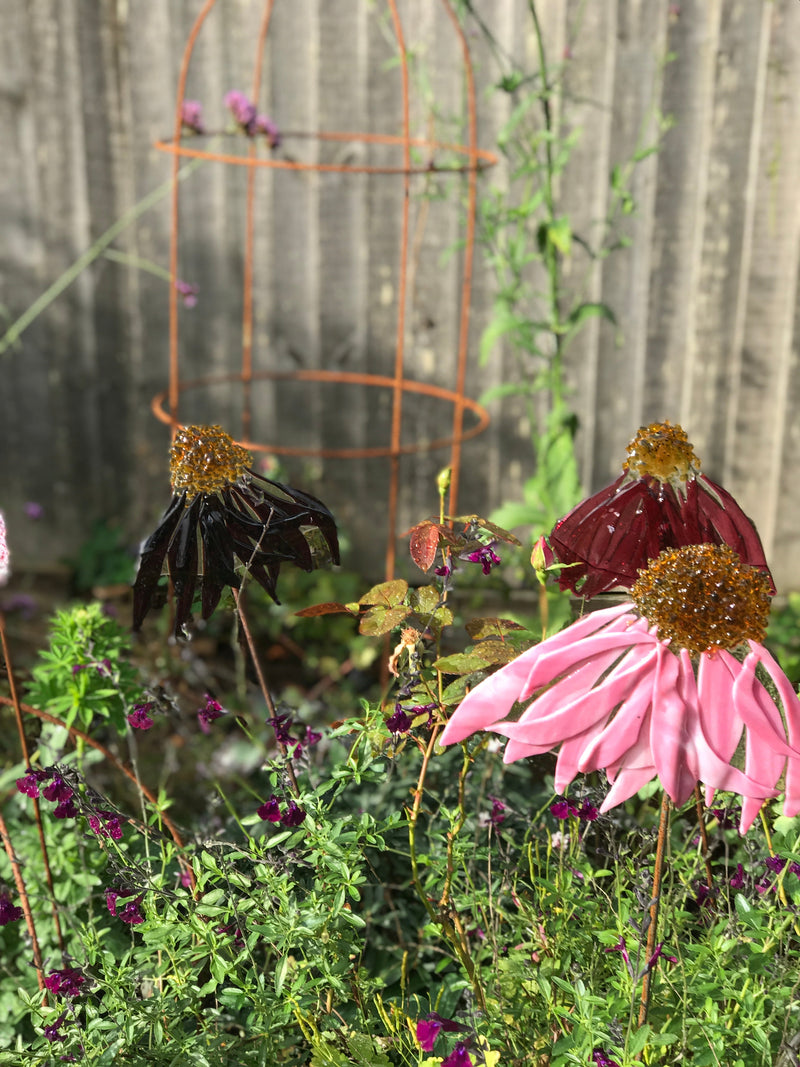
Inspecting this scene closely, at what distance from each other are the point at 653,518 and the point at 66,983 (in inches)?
27.3

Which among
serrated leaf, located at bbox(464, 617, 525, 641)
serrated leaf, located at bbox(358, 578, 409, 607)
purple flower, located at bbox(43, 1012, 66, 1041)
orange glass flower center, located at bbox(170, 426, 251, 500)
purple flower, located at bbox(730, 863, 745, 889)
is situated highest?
orange glass flower center, located at bbox(170, 426, 251, 500)

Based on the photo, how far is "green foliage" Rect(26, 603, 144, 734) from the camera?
1430mm

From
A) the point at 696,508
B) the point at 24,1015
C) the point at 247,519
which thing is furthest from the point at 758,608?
the point at 24,1015

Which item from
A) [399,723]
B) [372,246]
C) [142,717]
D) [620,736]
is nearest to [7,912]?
[142,717]

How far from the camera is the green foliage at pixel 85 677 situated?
4.69 feet

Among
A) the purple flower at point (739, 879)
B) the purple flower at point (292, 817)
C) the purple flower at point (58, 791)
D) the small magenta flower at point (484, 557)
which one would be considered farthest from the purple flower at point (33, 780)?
the purple flower at point (739, 879)

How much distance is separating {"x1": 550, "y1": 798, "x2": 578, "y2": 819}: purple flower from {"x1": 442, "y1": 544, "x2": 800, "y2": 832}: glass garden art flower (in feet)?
1.00

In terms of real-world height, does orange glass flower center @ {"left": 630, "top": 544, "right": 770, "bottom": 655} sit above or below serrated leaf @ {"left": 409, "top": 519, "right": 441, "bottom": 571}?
above

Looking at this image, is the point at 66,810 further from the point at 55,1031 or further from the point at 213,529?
the point at 213,529

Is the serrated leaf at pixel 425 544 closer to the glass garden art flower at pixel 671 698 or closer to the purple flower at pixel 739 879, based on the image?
the glass garden art flower at pixel 671 698

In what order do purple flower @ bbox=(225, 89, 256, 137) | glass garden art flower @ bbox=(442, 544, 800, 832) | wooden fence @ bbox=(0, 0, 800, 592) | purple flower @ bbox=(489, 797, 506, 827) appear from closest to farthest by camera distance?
1. glass garden art flower @ bbox=(442, 544, 800, 832)
2. purple flower @ bbox=(489, 797, 506, 827)
3. purple flower @ bbox=(225, 89, 256, 137)
4. wooden fence @ bbox=(0, 0, 800, 592)

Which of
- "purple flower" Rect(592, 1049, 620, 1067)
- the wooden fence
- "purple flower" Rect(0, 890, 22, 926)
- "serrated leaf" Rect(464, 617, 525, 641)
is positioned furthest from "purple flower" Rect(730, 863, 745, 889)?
the wooden fence

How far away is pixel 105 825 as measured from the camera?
3.49 feet

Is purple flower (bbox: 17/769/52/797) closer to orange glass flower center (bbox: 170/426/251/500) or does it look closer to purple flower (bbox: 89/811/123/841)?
purple flower (bbox: 89/811/123/841)
